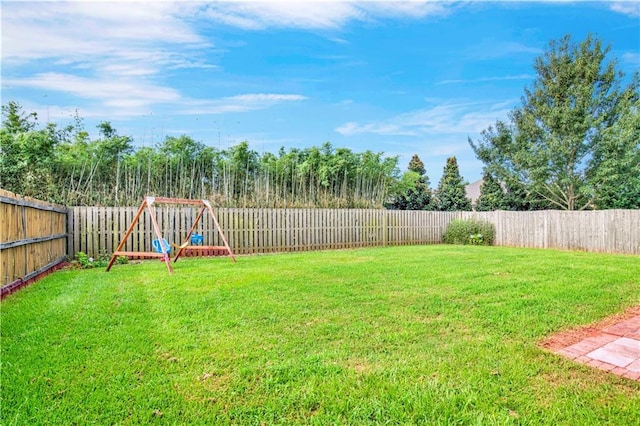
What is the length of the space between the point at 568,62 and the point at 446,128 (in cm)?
726

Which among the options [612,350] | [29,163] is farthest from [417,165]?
[612,350]

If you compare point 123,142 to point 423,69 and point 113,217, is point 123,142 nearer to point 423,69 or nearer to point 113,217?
point 113,217

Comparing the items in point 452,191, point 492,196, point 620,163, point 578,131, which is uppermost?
point 578,131

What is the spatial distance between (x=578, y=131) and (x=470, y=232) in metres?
6.52

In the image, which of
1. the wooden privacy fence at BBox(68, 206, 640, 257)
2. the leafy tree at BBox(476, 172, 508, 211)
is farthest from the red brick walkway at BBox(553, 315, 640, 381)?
the leafy tree at BBox(476, 172, 508, 211)

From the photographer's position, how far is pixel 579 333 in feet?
10.0

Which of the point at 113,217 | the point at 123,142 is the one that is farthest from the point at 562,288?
the point at 123,142

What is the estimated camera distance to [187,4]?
5.23 m

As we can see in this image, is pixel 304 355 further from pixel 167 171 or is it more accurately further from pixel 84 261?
pixel 167 171

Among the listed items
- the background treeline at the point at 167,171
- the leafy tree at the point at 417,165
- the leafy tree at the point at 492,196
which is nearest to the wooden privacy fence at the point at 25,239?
the background treeline at the point at 167,171

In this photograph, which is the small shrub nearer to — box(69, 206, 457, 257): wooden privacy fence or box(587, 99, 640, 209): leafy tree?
box(69, 206, 457, 257): wooden privacy fence

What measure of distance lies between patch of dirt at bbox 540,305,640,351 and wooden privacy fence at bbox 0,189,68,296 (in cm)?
521

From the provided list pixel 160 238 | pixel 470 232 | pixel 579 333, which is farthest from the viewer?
pixel 470 232

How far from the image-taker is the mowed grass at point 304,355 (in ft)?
6.20
